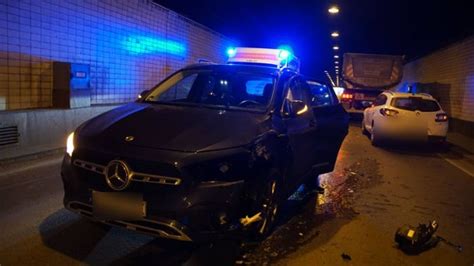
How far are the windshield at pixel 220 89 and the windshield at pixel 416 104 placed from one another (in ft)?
26.1

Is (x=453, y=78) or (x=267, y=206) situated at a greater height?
(x=453, y=78)

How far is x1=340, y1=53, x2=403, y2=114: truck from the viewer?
2116cm

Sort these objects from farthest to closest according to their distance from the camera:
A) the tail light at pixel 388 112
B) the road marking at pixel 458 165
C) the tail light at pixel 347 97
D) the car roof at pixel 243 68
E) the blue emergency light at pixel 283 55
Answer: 1. the tail light at pixel 347 97
2. the blue emergency light at pixel 283 55
3. the tail light at pixel 388 112
4. the road marking at pixel 458 165
5. the car roof at pixel 243 68

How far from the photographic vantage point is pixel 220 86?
17.5 feet

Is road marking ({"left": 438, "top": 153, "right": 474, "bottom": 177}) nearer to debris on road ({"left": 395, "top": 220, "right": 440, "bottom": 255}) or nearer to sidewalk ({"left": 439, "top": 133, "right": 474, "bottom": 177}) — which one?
sidewalk ({"left": 439, "top": 133, "right": 474, "bottom": 177})

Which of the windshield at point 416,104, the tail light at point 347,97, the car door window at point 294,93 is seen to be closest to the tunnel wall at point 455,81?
the tail light at point 347,97

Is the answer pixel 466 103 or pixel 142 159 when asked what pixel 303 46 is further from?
pixel 142 159

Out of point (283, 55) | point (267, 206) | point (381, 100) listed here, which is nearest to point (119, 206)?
point (267, 206)

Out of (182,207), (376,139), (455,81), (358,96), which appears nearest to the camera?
(182,207)

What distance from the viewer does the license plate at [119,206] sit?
354cm

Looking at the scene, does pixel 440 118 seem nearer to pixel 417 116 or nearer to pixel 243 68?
pixel 417 116

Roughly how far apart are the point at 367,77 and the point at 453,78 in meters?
3.71

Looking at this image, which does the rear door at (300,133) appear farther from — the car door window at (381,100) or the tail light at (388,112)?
the car door window at (381,100)

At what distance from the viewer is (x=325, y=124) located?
20.7ft
